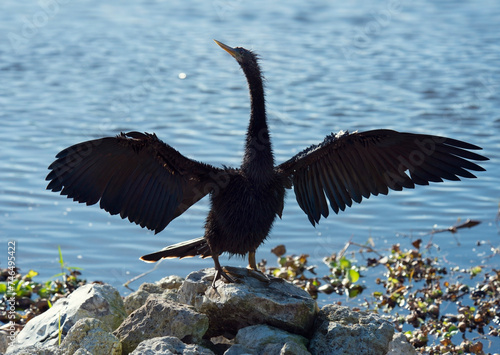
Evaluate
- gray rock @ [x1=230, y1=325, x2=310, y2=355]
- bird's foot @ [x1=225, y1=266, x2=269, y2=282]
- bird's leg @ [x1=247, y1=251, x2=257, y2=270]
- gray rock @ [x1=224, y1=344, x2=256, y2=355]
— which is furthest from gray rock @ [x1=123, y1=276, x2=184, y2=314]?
gray rock @ [x1=224, y1=344, x2=256, y2=355]

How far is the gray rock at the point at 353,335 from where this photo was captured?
16.3 feet

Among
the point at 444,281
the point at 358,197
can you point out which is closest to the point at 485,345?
the point at 444,281

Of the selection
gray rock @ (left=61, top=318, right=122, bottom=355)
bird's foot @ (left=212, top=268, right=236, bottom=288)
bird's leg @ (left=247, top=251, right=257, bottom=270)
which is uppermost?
bird's leg @ (left=247, top=251, right=257, bottom=270)

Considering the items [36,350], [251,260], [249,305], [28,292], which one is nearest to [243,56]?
[251,260]

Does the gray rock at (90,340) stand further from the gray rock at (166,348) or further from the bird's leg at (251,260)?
the bird's leg at (251,260)

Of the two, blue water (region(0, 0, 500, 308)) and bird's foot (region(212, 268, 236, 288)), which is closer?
bird's foot (region(212, 268, 236, 288))

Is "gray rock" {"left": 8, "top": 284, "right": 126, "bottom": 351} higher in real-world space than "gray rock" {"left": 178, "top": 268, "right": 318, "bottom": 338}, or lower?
lower

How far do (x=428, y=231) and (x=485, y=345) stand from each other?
2.15m

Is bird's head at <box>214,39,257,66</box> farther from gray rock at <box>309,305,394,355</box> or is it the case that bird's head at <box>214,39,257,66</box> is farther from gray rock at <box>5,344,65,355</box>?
gray rock at <box>5,344,65,355</box>

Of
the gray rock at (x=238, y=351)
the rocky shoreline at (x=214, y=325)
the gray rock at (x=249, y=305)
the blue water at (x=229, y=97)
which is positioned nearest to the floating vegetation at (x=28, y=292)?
the blue water at (x=229, y=97)

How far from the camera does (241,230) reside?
536 centimetres

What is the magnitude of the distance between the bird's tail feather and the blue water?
1.31m

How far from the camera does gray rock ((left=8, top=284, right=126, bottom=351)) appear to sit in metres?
5.21

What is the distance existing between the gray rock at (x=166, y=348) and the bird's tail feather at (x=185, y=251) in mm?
1229
